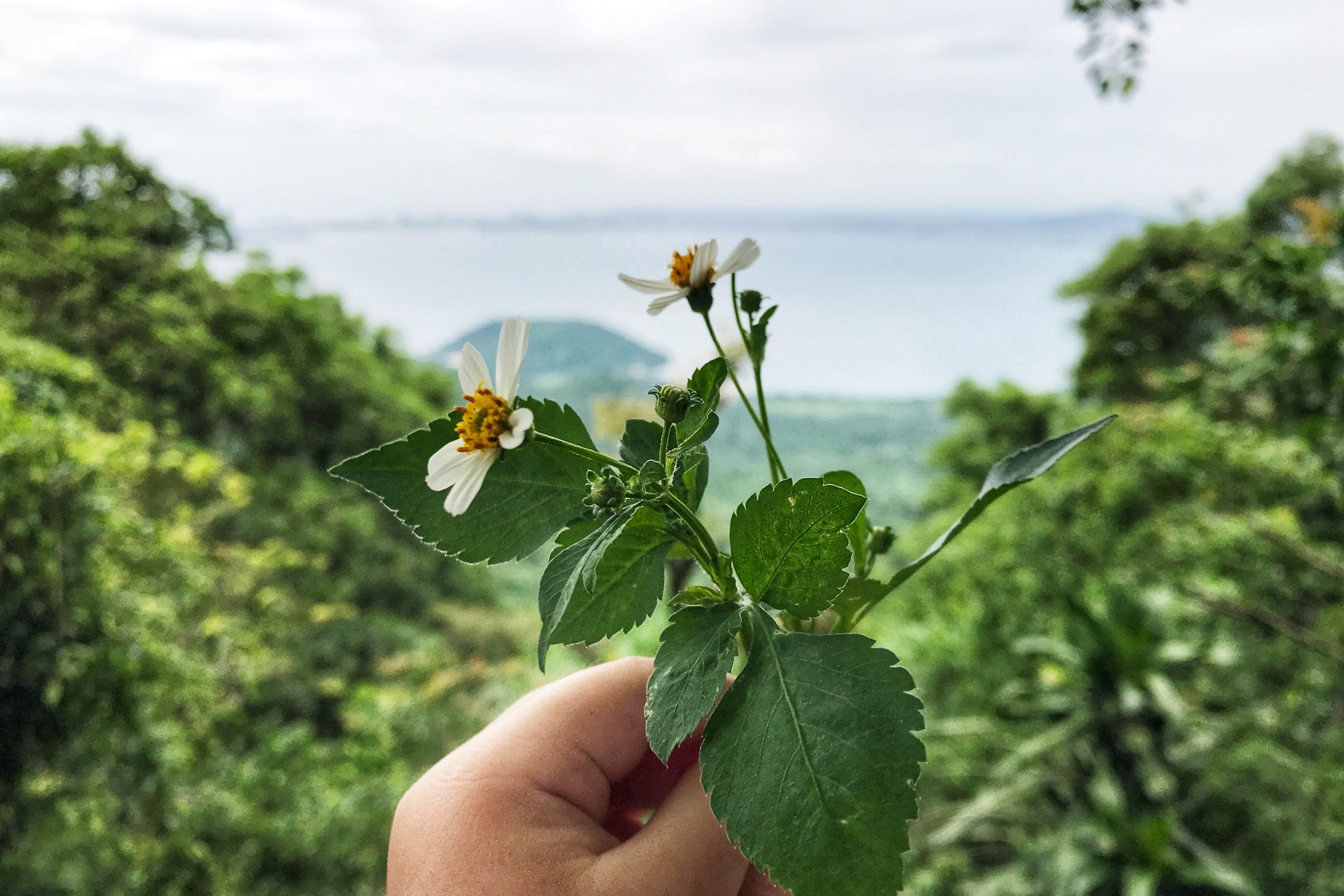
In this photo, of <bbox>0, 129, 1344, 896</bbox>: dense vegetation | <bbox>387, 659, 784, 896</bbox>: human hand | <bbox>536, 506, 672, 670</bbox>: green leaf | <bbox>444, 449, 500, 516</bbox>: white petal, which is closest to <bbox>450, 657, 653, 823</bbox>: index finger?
<bbox>387, 659, 784, 896</bbox>: human hand

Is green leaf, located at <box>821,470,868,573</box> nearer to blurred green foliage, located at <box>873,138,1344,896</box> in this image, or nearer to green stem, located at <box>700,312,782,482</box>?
green stem, located at <box>700,312,782,482</box>

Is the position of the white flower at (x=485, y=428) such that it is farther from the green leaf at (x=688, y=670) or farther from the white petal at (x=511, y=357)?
the green leaf at (x=688, y=670)

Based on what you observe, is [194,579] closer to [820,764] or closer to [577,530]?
[577,530]

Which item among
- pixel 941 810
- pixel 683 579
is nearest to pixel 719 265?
pixel 683 579

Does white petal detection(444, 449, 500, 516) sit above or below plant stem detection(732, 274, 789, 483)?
below

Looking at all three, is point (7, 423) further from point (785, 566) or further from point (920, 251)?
point (920, 251)

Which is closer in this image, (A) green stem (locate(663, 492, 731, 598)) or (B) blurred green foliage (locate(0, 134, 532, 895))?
(A) green stem (locate(663, 492, 731, 598))

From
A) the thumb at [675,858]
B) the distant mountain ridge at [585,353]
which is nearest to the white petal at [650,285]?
the thumb at [675,858]
